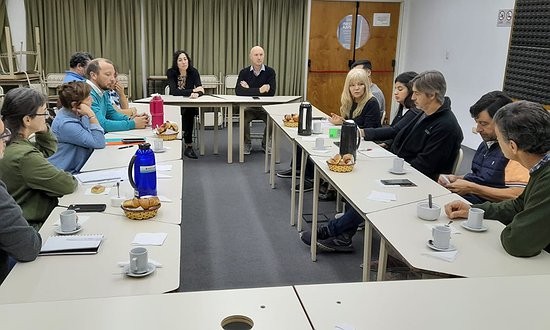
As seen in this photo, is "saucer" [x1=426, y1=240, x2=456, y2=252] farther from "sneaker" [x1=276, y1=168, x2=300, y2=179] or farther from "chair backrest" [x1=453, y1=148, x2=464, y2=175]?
"sneaker" [x1=276, y1=168, x2=300, y2=179]

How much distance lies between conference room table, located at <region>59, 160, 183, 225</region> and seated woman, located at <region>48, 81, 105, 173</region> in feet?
1.66

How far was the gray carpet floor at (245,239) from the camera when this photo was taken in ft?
10.4

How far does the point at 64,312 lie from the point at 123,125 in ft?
9.62

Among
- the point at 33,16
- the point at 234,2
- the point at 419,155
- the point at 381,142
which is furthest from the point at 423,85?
the point at 33,16

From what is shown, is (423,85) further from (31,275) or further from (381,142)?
(31,275)

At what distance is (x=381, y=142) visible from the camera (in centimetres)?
442

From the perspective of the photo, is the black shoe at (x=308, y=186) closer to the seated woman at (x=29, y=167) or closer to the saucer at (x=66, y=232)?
the seated woman at (x=29, y=167)

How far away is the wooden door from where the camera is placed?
822 centimetres

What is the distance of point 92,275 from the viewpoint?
1.65 metres

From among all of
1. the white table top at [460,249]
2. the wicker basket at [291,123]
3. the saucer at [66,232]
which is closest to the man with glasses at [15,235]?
the saucer at [66,232]

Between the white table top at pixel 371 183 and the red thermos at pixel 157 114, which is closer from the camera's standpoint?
the white table top at pixel 371 183

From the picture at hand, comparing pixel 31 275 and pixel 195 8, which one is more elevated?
pixel 195 8

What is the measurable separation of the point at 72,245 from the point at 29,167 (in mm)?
620

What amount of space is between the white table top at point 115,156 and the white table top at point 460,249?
1513mm
